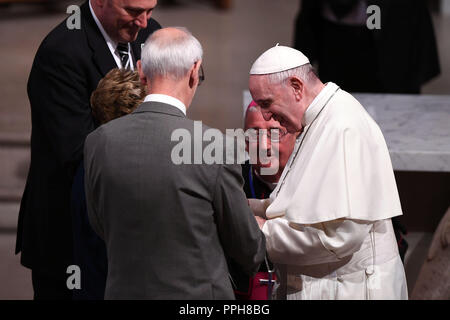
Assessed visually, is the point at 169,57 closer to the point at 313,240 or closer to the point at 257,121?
the point at 313,240

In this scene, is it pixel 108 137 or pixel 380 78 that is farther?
pixel 380 78

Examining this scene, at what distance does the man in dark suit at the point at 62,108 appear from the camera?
342 cm

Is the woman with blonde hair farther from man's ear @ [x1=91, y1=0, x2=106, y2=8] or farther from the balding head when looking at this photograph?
man's ear @ [x1=91, y1=0, x2=106, y2=8]

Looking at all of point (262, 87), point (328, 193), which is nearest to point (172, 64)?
point (262, 87)

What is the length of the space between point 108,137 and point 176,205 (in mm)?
302

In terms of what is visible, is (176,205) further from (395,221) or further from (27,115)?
(27,115)

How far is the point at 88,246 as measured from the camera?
10.3ft

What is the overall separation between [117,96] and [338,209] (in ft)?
3.05

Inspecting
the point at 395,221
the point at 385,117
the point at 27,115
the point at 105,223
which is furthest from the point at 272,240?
the point at 27,115

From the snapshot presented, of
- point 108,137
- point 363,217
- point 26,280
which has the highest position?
point 108,137

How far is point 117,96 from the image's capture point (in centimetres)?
297

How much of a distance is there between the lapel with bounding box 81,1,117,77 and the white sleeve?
1.15 m

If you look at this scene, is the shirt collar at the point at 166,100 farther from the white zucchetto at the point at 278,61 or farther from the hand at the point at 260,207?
the hand at the point at 260,207

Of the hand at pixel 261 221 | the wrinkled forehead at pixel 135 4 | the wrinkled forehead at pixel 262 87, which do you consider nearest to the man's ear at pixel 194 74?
the wrinkled forehead at pixel 262 87
